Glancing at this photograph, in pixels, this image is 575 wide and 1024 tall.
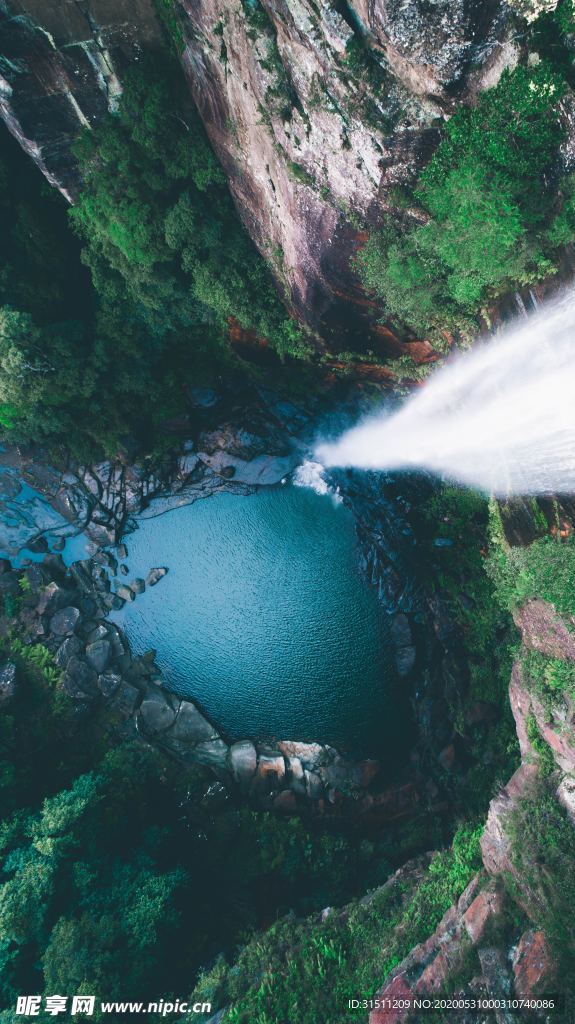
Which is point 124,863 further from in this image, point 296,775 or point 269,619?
point 269,619

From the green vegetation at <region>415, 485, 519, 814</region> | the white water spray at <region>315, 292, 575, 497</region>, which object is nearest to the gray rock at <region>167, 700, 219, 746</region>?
the green vegetation at <region>415, 485, 519, 814</region>

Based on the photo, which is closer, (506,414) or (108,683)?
(506,414)

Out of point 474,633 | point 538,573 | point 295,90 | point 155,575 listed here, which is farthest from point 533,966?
point 295,90

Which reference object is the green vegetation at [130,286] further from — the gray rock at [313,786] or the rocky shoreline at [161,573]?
the gray rock at [313,786]

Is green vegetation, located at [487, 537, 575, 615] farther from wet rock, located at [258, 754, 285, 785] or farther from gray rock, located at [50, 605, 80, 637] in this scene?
gray rock, located at [50, 605, 80, 637]

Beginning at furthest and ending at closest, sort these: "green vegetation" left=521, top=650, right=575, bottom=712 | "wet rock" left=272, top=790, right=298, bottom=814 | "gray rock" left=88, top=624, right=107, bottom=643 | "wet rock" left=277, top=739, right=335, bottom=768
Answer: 1. "gray rock" left=88, top=624, right=107, bottom=643
2. "wet rock" left=277, top=739, right=335, bottom=768
3. "wet rock" left=272, top=790, right=298, bottom=814
4. "green vegetation" left=521, top=650, right=575, bottom=712

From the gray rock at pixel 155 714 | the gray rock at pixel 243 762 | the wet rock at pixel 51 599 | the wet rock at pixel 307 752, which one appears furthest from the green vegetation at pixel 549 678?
the wet rock at pixel 51 599

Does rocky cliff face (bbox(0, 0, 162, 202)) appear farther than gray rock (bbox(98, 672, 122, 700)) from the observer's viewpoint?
No
